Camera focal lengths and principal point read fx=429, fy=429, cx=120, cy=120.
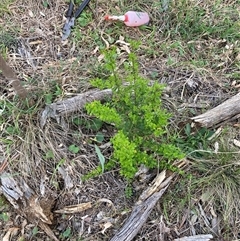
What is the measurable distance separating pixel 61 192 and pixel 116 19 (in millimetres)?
1131

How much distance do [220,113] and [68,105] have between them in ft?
2.53

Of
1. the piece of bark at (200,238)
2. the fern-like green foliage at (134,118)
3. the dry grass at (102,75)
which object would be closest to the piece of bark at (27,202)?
the dry grass at (102,75)

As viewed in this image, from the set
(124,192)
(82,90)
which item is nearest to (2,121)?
(82,90)

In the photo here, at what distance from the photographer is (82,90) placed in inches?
91.4

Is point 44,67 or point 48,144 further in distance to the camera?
point 44,67

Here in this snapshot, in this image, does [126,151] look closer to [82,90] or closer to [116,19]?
[82,90]

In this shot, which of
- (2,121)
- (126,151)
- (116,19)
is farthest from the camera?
(116,19)

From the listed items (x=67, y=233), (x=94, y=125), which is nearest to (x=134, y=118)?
(x=94, y=125)

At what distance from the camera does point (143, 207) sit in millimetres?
1984

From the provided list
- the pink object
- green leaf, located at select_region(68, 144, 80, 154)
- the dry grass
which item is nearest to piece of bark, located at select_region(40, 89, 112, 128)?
the dry grass

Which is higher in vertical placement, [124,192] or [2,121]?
[2,121]

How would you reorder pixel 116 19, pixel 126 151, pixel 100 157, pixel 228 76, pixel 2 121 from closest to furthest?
pixel 126 151 < pixel 100 157 < pixel 2 121 < pixel 228 76 < pixel 116 19

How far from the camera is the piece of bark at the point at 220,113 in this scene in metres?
2.14

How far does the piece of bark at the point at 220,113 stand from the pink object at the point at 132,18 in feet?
2.53
